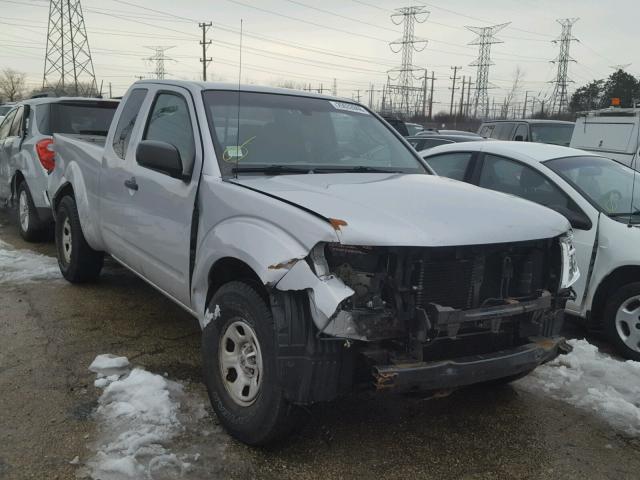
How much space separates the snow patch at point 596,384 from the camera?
3.81m

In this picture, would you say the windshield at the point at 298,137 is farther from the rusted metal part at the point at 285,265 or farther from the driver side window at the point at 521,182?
the driver side window at the point at 521,182

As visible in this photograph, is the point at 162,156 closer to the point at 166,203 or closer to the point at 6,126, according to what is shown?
the point at 166,203

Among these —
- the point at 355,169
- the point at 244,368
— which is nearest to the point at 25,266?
the point at 355,169

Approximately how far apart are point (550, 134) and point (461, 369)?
1139 cm

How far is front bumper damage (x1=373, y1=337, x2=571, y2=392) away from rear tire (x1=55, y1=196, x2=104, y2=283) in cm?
388

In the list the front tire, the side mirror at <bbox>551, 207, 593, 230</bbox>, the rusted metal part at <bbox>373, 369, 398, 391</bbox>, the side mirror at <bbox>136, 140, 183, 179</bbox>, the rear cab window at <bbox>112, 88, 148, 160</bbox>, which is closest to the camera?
the rusted metal part at <bbox>373, 369, 398, 391</bbox>

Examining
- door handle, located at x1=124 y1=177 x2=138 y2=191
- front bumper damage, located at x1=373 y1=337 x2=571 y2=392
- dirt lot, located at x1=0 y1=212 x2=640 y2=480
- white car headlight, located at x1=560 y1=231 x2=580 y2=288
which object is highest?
door handle, located at x1=124 y1=177 x2=138 y2=191

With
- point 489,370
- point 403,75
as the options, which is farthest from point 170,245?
point 403,75

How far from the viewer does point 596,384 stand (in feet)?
13.8

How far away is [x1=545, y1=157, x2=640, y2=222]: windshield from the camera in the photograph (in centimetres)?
515

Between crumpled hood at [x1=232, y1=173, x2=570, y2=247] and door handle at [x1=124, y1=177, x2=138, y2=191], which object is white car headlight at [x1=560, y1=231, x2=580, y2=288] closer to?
crumpled hood at [x1=232, y1=173, x2=570, y2=247]

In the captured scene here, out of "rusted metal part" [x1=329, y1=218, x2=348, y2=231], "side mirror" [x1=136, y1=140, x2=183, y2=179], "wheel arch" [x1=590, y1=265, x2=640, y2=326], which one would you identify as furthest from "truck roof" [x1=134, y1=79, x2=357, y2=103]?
"wheel arch" [x1=590, y1=265, x2=640, y2=326]

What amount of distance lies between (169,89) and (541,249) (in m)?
2.79

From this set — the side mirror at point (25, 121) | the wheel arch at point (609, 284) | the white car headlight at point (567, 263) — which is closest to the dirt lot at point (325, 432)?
the white car headlight at point (567, 263)
